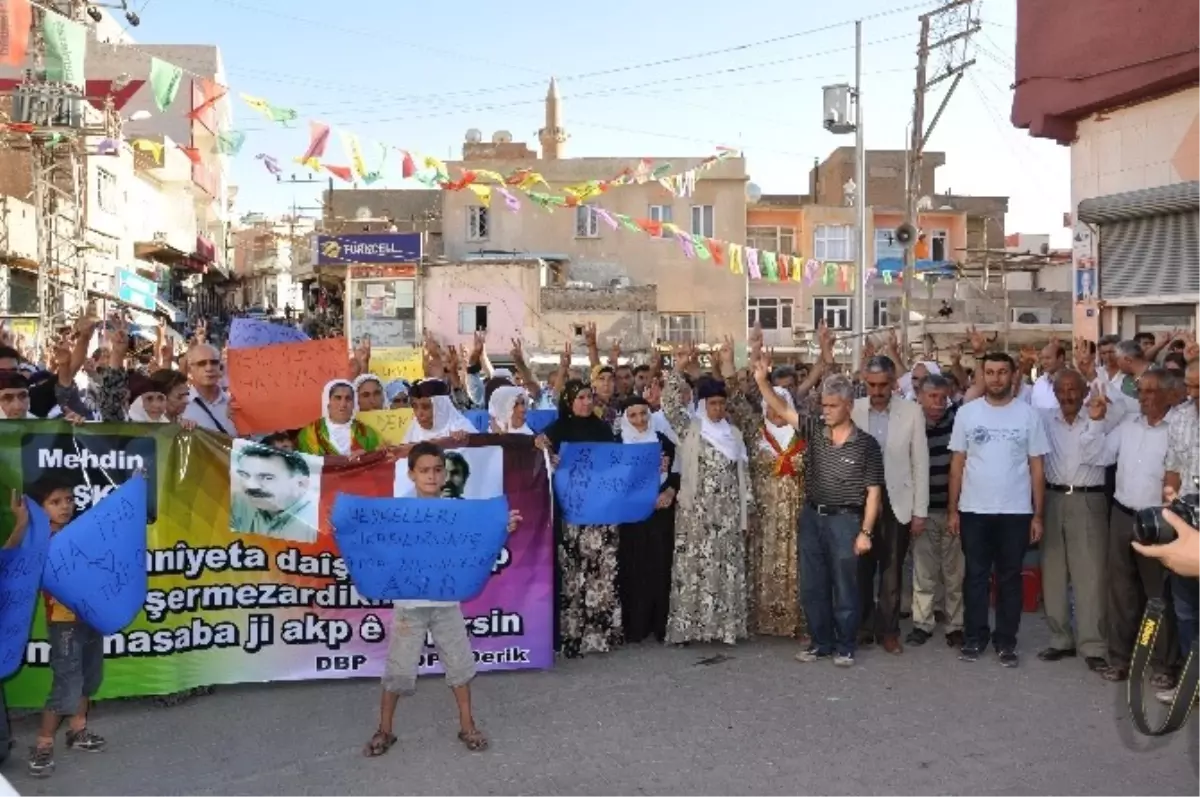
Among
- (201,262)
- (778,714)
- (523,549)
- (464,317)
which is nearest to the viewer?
(778,714)

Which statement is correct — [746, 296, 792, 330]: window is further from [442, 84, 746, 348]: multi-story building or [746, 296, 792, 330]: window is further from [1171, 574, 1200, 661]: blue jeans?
[1171, 574, 1200, 661]: blue jeans

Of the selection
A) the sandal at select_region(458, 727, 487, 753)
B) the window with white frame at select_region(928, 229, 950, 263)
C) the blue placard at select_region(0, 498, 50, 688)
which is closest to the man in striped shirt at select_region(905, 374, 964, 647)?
the sandal at select_region(458, 727, 487, 753)

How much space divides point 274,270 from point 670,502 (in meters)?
69.9

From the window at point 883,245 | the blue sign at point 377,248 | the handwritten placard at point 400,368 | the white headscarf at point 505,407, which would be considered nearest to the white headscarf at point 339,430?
the white headscarf at point 505,407

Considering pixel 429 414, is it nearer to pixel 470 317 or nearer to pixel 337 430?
pixel 337 430

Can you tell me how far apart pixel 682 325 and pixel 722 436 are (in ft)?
117

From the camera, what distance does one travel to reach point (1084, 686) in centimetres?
646

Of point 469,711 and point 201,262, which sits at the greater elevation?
point 201,262

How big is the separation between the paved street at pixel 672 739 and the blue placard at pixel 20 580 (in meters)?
0.60

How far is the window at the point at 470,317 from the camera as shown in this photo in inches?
1502

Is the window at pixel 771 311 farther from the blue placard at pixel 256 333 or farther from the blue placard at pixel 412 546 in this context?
the blue placard at pixel 412 546

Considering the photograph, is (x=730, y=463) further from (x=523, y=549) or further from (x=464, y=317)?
(x=464, y=317)

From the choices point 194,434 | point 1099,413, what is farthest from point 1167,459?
point 194,434

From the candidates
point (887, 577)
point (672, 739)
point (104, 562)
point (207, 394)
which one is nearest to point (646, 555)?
point (887, 577)
